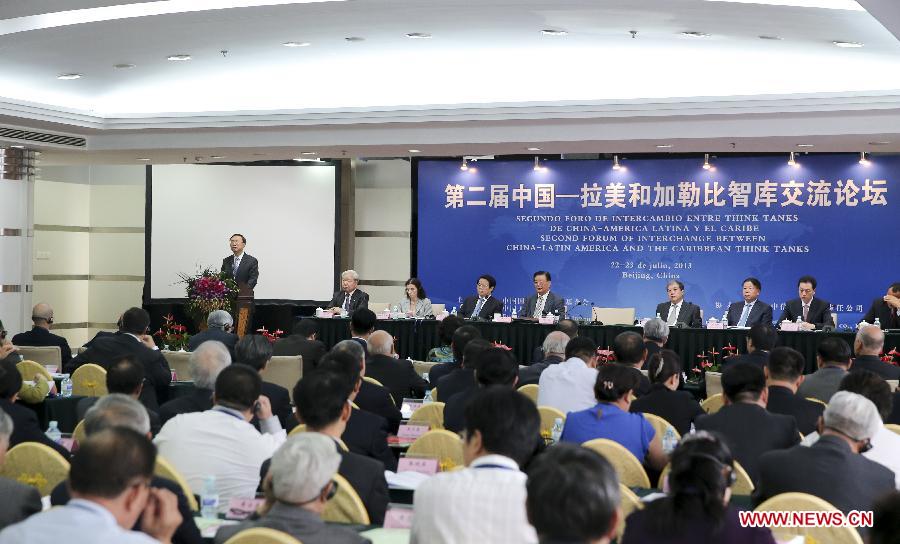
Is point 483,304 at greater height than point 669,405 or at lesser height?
greater

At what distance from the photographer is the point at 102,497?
2.62 m

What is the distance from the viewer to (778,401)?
5836mm

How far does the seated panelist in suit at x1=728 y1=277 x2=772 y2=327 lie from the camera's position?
11.5 m

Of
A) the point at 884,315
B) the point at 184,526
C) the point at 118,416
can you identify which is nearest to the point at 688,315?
the point at 884,315

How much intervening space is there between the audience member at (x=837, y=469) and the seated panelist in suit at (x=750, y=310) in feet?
24.5

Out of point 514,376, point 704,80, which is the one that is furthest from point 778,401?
point 704,80

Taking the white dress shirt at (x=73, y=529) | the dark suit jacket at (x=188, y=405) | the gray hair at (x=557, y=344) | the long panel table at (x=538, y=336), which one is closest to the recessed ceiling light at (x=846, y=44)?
the long panel table at (x=538, y=336)

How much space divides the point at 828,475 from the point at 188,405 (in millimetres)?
3048

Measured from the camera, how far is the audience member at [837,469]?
3.93 m

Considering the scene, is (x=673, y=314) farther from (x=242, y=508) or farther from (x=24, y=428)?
(x=242, y=508)

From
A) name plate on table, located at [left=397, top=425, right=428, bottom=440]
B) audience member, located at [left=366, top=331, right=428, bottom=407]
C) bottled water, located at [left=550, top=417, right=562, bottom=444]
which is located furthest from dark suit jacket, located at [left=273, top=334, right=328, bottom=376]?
bottled water, located at [left=550, top=417, right=562, bottom=444]

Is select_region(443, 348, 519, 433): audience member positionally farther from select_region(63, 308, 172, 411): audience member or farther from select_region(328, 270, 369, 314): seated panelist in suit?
select_region(328, 270, 369, 314): seated panelist in suit

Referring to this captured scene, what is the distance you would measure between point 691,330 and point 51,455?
7.73 metres

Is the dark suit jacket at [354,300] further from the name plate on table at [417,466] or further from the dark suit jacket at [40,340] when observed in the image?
the name plate on table at [417,466]
